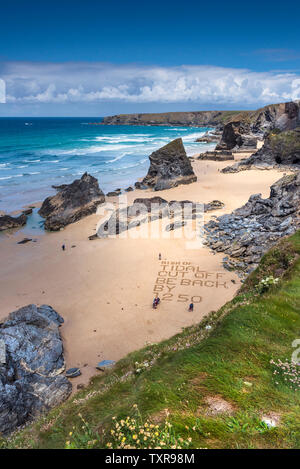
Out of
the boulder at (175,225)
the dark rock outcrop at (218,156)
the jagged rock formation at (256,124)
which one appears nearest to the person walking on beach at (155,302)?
the boulder at (175,225)

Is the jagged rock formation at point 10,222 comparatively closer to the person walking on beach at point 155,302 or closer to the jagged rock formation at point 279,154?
the person walking on beach at point 155,302

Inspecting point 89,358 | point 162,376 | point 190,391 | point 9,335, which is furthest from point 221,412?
point 9,335

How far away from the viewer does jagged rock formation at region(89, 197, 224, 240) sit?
31141 mm

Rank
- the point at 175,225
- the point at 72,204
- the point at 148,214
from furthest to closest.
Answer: the point at 72,204 < the point at 148,214 < the point at 175,225

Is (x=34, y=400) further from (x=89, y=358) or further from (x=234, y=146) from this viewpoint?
(x=234, y=146)

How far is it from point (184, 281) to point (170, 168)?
3276 cm

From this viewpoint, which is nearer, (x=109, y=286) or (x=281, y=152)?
(x=109, y=286)

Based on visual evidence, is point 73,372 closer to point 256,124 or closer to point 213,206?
point 213,206

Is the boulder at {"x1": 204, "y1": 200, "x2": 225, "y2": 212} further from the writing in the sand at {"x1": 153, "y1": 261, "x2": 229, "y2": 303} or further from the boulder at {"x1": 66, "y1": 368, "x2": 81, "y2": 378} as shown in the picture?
the boulder at {"x1": 66, "y1": 368, "x2": 81, "y2": 378}

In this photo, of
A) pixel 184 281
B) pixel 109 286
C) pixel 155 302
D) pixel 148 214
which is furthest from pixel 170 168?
pixel 155 302

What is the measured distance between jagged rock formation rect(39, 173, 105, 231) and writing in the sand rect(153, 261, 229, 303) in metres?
A: 17.0

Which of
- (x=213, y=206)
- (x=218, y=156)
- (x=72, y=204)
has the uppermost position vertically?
(x=218, y=156)

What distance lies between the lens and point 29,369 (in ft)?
42.0

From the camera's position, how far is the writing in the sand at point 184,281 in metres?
18.9
